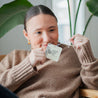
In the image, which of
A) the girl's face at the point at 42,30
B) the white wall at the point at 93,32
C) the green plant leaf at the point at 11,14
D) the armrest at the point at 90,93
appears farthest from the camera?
the white wall at the point at 93,32

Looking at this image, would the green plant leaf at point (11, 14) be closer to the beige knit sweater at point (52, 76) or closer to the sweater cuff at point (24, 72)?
the beige knit sweater at point (52, 76)

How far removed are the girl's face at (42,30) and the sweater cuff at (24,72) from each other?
0.14 m

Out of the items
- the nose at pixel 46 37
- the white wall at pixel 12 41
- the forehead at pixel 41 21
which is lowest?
the white wall at pixel 12 41

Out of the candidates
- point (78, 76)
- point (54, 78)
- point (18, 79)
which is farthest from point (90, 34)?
point (18, 79)

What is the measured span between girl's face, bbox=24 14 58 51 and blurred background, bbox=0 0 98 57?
2.41 ft

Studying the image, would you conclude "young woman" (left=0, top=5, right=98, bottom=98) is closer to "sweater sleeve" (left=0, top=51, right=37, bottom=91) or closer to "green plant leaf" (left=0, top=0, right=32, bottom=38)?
"sweater sleeve" (left=0, top=51, right=37, bottom=91)

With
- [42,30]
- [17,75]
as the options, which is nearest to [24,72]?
[17,75]

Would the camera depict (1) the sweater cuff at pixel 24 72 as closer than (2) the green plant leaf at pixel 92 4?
Yes

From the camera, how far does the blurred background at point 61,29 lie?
1765 mm

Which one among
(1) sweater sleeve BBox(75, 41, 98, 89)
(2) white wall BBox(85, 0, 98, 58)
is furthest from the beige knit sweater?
(2) white wall BBox(85, 0, 98, 58)

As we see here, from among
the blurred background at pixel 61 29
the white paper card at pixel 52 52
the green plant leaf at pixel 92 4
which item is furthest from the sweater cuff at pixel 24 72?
the blurred background at pixel 61 29

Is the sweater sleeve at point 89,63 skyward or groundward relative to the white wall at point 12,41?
skyward

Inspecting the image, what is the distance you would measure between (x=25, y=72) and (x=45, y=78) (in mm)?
118

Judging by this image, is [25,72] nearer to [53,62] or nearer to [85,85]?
[53,62]
